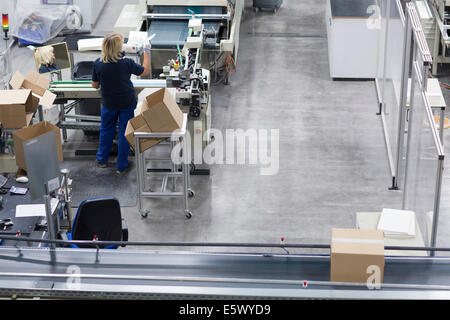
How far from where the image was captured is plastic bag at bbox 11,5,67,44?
10.5 meters

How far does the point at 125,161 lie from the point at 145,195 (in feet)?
2.60

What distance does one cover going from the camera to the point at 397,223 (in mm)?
5395

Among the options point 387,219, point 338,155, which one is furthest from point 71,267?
point 338,155

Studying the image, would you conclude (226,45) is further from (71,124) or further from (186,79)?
(71,124)

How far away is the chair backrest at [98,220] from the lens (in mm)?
5121

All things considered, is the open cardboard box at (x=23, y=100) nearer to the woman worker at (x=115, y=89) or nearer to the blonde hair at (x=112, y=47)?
the woman worker at (x=115, y=89)

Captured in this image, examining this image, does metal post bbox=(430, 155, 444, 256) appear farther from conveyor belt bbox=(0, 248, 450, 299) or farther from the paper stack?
conveyor belt bbox=(0, 248, 450, 299)

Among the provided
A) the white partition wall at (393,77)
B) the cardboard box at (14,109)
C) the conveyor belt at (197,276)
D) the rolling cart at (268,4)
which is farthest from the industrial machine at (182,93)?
the rolling cart at (268,4)

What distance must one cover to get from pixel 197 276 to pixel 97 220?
6.68 ft

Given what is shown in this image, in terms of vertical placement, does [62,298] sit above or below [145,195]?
above

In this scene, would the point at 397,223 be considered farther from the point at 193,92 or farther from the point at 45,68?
the point at 45,68

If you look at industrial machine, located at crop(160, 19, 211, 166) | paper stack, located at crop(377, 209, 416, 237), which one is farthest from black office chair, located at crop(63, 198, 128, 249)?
industrial machine, located at crop(160, 19, 211, 166)

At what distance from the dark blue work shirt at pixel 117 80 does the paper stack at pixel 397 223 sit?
9.16ft

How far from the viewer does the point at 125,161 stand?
7.37 m
